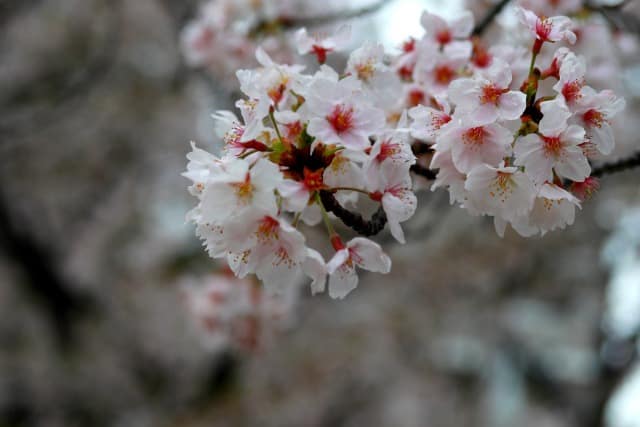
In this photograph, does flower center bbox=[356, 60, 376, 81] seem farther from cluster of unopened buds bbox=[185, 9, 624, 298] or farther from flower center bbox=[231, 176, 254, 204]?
flower center bbox=[231, 176, 254, 204]

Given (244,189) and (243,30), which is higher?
(244,189)

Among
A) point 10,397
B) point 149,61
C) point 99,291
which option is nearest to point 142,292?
point 99,291

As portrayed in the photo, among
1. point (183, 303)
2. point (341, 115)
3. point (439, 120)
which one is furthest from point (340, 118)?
point (183, 303)

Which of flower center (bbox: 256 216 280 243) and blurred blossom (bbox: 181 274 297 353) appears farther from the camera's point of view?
blurred blossom (bbox: 181 274 297 353)

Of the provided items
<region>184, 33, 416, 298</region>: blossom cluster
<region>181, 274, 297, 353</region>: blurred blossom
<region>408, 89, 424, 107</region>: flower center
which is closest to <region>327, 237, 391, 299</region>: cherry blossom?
<region>184, 33, 416, 298</region>: blossom cluster

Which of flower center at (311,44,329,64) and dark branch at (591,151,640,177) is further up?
flower center at (311,44,329,64)

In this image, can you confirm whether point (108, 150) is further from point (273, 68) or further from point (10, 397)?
point (273, 68)

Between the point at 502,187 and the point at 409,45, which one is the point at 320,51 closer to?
the point at 409,45

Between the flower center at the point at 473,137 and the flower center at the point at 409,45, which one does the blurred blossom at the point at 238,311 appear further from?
the flower center at the point at 473,137
